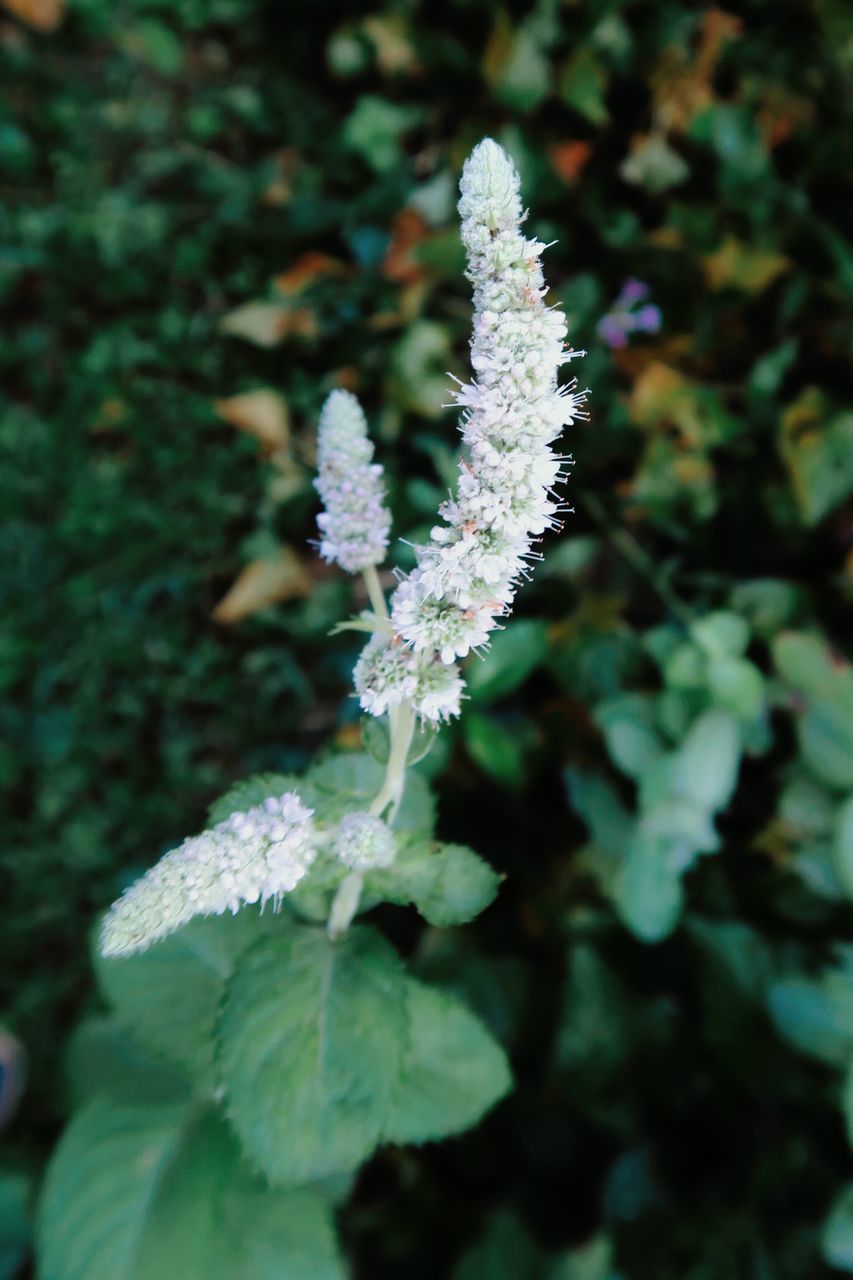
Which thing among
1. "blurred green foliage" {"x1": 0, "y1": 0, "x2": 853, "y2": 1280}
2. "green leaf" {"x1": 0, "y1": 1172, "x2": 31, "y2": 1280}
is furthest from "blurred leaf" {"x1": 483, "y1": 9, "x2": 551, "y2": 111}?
"green leaf" {"x1": 0, "y1": 1172, "x2": 31, "y2": 1280}

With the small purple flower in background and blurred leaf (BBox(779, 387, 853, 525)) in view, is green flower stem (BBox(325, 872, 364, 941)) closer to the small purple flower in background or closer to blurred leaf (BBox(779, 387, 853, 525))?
blurred leaf (BBox(779, 387, 853, 525))

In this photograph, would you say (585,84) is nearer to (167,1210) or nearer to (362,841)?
(362,841)

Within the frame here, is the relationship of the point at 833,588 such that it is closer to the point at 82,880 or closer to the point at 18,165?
the point at 82,880

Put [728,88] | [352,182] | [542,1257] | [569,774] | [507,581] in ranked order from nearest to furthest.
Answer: [507,581], [542,1257], [569,774], [728,88], [352,182]

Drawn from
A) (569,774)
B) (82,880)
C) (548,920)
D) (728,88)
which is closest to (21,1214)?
(82,880)

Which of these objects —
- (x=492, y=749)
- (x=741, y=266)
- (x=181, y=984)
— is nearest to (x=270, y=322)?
(x=741, y=266)
